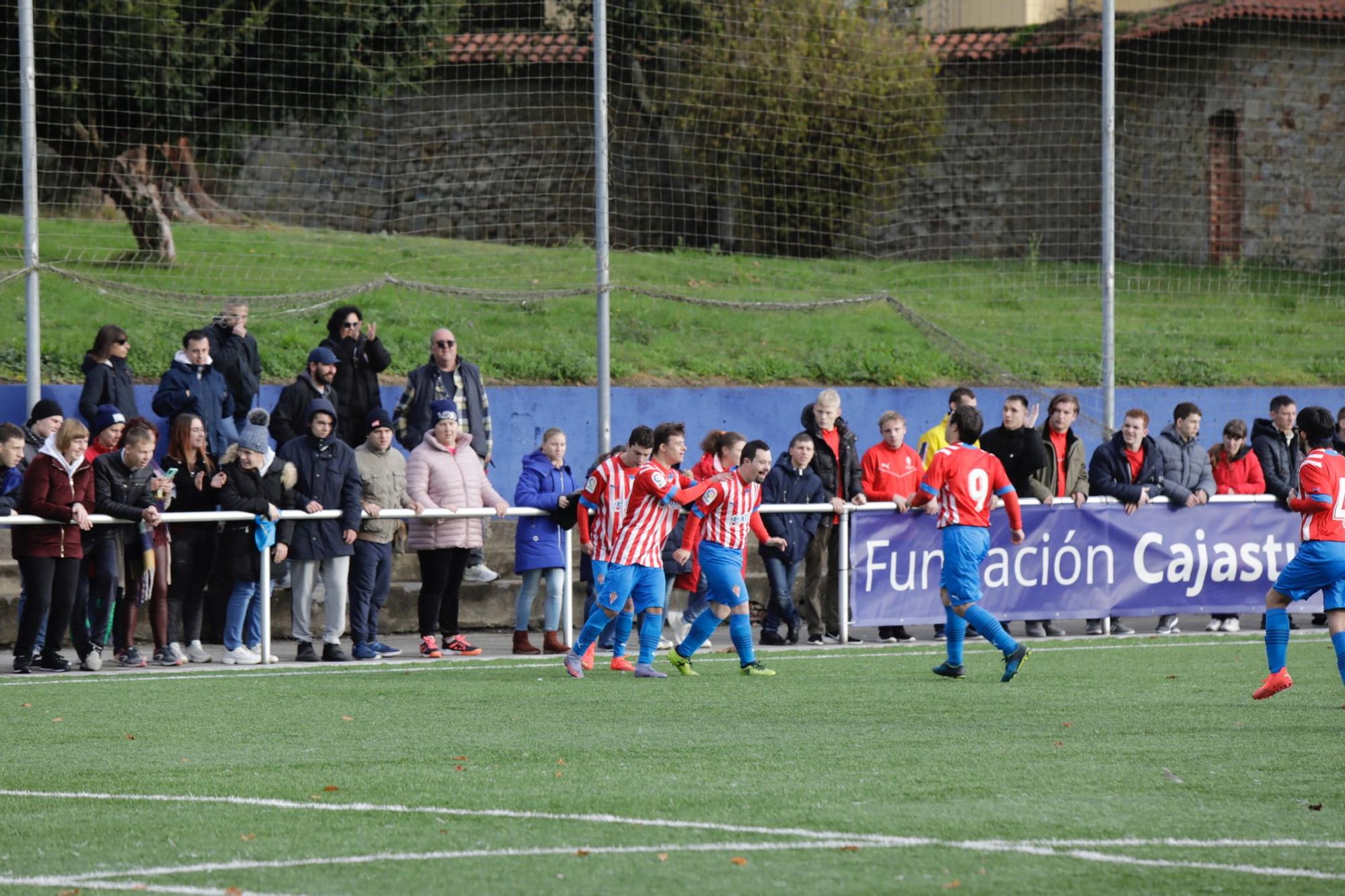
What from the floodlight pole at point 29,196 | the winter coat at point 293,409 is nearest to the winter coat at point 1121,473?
the winter coat at point 293,409

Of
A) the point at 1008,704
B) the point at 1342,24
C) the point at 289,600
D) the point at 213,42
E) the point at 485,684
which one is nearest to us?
the point at 1008,704

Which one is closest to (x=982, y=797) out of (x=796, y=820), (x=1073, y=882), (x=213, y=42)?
(x=796, y=820)

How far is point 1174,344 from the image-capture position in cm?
2162

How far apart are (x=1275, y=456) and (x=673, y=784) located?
10.3 m

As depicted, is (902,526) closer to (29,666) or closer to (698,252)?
(698,252)

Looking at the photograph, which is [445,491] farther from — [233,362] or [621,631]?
[233,362]

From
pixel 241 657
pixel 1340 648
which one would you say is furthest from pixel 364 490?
pixel 1340 648

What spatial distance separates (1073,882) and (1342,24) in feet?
74.8

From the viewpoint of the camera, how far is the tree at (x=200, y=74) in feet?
53.1

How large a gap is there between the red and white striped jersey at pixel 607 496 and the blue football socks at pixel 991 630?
2550mm

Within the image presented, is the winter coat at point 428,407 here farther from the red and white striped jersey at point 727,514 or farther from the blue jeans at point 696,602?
the red and white striped jersey at point 727,514

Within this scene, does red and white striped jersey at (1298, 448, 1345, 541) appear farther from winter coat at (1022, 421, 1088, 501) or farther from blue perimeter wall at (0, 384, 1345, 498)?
blue perimeter wall at (0, 384, 1345, 498)

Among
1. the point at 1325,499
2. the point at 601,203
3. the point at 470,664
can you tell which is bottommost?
the point at 470,664

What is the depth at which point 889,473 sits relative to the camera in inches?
587
